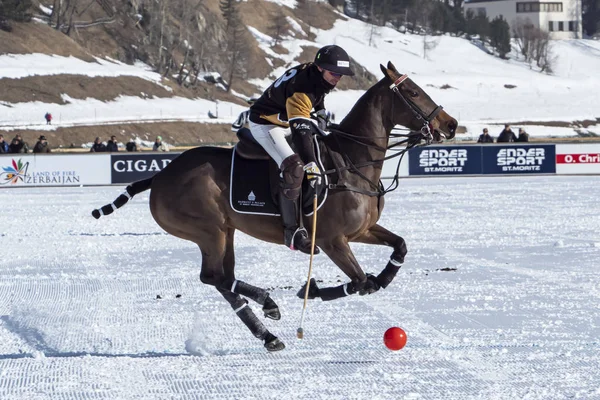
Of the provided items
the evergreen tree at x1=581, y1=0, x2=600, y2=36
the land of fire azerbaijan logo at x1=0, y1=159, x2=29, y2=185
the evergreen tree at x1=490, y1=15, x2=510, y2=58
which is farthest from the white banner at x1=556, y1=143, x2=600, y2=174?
the evergreen tree at x1=581, y1=0, x2=600, y2=36

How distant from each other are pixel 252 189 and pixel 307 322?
50.8 inches

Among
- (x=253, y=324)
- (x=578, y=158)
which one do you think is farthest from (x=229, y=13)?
(x=253, y=324)

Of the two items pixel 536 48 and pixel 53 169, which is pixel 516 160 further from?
pixel 536 48

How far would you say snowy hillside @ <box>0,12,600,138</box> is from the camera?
62500mm

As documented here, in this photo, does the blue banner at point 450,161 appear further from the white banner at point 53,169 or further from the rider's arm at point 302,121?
the rider's arm at point 302,121

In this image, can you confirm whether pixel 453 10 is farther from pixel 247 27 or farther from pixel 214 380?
pixel 214 380

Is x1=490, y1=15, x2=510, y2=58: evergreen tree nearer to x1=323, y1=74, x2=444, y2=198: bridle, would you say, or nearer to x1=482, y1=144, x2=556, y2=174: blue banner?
x1=482, y1=144, x2=556, y2=174: blue banner

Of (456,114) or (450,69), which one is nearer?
(456,114)

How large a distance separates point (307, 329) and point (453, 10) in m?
121

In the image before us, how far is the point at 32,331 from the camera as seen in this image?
842 centimetres

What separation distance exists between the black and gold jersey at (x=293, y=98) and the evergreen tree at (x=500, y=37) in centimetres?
10729

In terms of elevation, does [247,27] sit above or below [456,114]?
above

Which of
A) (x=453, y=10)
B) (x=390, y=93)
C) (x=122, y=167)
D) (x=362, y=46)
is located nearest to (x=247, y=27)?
(x=362, y=46)

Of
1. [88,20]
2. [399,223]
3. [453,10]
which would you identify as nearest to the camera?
[399,223]
